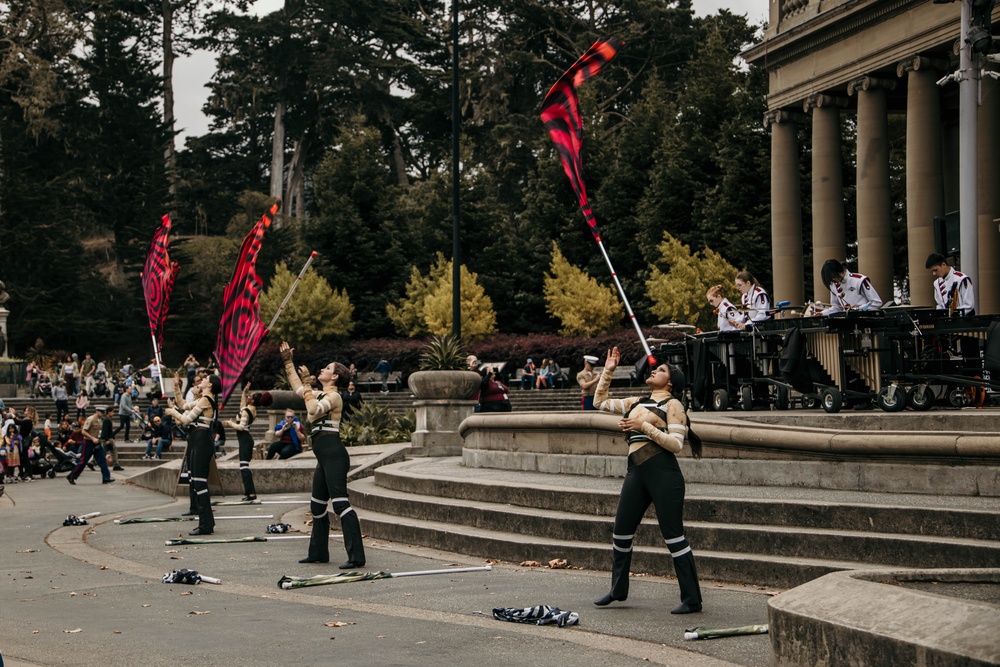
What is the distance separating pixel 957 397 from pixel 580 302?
3635cm

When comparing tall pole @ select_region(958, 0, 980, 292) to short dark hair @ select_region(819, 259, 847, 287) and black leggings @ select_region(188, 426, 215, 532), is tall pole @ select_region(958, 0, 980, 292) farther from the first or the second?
black leggings @ select_region(188, 426, 215, 532)

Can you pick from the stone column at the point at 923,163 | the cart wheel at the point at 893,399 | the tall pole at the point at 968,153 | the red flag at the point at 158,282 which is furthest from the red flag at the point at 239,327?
the stone column at the point at 923,163

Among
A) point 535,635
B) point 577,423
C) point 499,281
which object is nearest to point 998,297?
point 577,423

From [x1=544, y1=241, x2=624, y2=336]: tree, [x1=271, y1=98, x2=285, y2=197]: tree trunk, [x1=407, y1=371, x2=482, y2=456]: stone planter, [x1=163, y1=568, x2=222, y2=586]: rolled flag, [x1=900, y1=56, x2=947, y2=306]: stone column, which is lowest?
[x1=163, y1=568, x2=222, y2=586]: rolled flag

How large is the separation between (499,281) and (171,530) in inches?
1615

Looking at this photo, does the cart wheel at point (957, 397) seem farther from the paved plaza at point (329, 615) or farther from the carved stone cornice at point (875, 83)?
the carved stone cornice at point (875, 83)

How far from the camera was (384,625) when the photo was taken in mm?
9141

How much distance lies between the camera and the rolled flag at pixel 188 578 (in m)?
11.5

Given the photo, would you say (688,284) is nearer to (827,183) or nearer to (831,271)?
(827,183)

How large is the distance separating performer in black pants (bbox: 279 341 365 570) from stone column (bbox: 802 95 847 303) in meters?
24.2

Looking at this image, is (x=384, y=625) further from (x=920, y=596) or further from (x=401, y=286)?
(x=401, y=286)

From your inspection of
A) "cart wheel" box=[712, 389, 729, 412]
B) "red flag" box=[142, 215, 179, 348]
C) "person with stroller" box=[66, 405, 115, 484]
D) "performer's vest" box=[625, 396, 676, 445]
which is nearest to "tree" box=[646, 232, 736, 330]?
"person with stroller" box=[66, 405, 115, 484]

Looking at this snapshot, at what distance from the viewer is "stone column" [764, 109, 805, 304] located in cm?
3625

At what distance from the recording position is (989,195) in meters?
29.6
